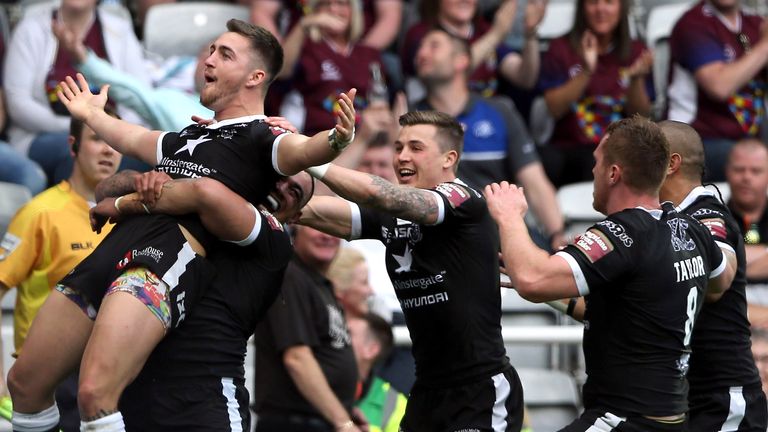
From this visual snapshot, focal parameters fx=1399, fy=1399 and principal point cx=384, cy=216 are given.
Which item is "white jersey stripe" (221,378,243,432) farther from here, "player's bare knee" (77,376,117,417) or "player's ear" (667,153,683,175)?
"player's ear" (667,153,683,175)

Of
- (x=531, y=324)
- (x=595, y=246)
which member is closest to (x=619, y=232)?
(x=595, y=246)

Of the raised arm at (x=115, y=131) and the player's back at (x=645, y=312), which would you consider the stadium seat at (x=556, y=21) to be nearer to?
the player's back at (x=645, y=312)

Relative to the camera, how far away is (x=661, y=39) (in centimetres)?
1146

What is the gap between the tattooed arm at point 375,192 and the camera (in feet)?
19.8

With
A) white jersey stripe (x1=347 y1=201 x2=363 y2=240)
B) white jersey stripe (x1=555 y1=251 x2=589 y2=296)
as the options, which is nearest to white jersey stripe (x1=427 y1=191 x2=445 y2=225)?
white jersey stripe (x1=347 y1=201 x2=363 y2=240)

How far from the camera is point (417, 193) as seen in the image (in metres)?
6.20

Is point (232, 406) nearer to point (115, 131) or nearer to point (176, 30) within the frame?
point (115, 131)

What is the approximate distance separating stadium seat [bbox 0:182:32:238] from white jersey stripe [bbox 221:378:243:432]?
3.39 metres

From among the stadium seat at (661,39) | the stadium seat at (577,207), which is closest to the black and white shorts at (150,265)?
the stadium seat at (577,207)

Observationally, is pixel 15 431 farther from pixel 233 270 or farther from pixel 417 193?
pixel 417 193

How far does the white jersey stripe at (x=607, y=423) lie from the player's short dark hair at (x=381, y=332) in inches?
101

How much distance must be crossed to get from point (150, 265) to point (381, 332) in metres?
2.87

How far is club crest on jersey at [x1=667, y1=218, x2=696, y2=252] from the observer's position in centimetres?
605

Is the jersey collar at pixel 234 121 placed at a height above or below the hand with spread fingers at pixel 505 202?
above
